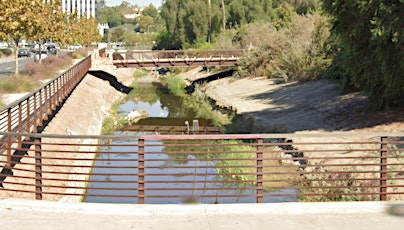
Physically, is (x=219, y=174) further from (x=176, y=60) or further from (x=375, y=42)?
(x=176, y=60)

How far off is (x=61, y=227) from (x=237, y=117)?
1043 inches

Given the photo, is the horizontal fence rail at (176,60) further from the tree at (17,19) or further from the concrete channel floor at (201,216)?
the concrete channel floor at (201,216)

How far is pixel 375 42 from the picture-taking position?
66.7 ft

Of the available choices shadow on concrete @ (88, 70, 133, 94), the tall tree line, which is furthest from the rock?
the tall tree line

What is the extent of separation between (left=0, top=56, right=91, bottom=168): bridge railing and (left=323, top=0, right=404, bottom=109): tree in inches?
434

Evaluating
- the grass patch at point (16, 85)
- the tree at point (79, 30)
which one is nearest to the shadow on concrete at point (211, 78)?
the tree at point (79, 30)

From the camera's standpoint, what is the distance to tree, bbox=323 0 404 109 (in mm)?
19484

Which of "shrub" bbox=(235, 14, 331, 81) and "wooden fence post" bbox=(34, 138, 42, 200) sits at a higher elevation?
"shrub" bbox=(235, 14, 331, 81)

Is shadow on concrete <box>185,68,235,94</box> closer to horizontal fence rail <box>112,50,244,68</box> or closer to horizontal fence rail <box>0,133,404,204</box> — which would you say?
horizontal fence rail <box>112,50,244,68</box>

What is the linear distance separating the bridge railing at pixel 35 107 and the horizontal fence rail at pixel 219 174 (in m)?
0.51

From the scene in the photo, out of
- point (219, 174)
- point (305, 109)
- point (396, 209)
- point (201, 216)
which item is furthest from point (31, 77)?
point (396, 209)

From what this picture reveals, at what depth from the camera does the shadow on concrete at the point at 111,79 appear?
55031mm

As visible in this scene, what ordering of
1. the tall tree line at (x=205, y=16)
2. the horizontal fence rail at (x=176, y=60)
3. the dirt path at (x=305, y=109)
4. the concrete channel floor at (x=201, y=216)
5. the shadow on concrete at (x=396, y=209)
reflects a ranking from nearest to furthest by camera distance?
the concrete channel floor at (x=201, y=216) → the shadow on concrete at (x=396, y=209) → the dirt path at (x=305, y=109) → the horizontal fence rail at (x=176, y=60) → the tall tree line at (x=205, y=16)

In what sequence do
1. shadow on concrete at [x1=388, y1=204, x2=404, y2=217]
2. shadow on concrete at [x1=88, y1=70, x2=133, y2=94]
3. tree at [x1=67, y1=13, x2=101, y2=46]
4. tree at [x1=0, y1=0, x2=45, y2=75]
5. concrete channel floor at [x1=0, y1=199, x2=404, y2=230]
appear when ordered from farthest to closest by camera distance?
tree at [x1=67, y1=13, x2=101, y2=46] → shadow on concrete at [x1=88, y1=70, x2=133, y2=94] → tree at [x1=0, y1=0, x2=45, y2=75] → shadow on concrete at [x1=388, y1=204, x2=404, y2=217] → concrete channel floor at [x1=0, y1=199, x2=404, y2=230]
